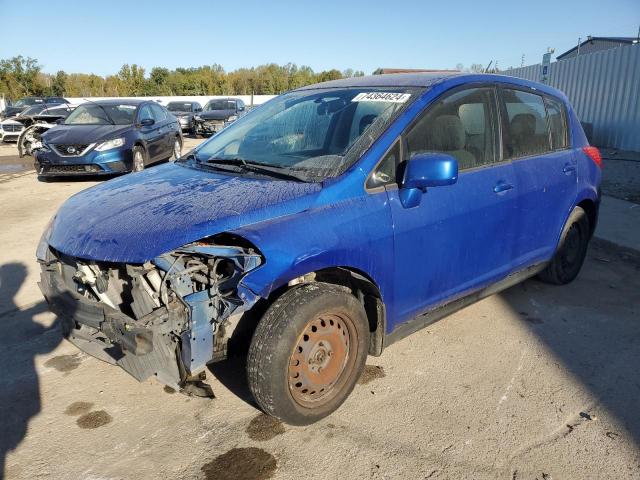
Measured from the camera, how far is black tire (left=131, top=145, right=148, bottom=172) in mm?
9734

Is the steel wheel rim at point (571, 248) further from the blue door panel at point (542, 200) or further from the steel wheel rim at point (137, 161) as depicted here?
the steel wheel rim at point (137, 161)

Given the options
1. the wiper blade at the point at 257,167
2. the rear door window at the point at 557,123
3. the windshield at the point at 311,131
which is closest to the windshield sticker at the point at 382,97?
the windshield at the point at 311,131

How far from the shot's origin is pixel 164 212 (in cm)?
252

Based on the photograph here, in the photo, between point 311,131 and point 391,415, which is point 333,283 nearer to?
point 391,415

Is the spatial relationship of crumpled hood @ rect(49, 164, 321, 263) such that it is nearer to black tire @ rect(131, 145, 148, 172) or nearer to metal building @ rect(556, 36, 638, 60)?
black tire @ rect(131, 145, 148, 172)

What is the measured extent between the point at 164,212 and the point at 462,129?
1943mm

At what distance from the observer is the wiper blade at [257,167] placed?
2.86 meters

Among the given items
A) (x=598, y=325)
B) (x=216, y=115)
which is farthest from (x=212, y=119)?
(x=598, y=325)

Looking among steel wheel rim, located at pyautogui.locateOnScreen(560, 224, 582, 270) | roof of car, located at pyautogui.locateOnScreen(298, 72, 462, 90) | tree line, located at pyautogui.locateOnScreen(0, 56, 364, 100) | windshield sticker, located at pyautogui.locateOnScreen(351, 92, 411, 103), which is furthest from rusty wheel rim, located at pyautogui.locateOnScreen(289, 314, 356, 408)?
tree line, located at pyautogui.locateOnScreen(0, 56, 364, 100)

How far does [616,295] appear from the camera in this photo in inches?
178

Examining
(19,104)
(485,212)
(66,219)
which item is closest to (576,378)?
(485,212)

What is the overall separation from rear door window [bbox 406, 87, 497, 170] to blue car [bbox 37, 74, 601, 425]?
1 cm

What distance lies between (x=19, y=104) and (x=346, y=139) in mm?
27717

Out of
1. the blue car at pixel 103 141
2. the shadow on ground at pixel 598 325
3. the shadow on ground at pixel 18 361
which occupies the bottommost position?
the shadow on ground at pixel 598 325
